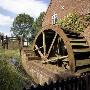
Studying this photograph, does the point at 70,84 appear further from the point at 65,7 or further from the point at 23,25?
the point at 23,25

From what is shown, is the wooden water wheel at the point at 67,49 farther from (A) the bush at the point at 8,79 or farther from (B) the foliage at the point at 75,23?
(A) the bush at the point at 8,79

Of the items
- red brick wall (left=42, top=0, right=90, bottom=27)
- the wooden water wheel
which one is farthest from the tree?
the wooden water wheel

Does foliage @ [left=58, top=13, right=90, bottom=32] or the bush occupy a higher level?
foliage @ [left=58, top=13, right=90, bottom=32]

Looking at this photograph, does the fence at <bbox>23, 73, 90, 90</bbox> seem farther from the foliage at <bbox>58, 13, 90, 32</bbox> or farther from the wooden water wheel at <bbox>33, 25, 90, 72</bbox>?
the foliage at <bbox>58, 13, 90, 32</bbox>

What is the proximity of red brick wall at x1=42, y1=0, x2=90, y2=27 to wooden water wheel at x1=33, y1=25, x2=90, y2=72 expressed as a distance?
5239 mm

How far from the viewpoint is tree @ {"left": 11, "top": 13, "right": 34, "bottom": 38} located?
68812mm

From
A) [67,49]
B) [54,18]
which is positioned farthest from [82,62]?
[54,18]

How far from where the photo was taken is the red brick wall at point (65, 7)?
20.1 metres

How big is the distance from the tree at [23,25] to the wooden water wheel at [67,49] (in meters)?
52.8

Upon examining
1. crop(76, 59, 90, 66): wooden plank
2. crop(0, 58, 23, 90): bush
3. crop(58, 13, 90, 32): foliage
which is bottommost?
crop(0, 58, 23, 90): bush

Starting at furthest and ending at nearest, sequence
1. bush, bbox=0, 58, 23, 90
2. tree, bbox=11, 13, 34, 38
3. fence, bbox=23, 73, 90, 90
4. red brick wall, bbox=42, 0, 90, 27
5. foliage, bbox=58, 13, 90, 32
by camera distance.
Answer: tree, bbox=11, 13, 34, 38 → red brick wall, bbox=42, 0, 90, 27 → foliage, bbox=58, 13, 90, 32 → bush, bbox=0, 58, 23, 90 → fence, bbox=23, 73, 90, 90

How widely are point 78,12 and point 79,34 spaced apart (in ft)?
21.2

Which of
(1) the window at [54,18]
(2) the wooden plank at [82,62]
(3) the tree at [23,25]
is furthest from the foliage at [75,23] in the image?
(3) the tree at [23,25]

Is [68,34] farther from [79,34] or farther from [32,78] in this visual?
[32,78]
